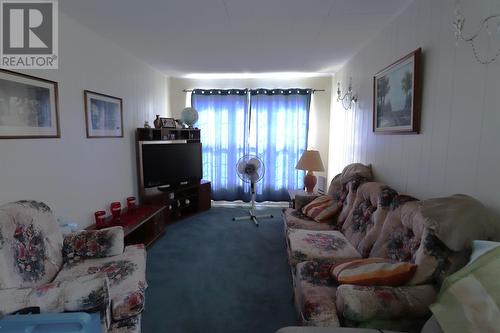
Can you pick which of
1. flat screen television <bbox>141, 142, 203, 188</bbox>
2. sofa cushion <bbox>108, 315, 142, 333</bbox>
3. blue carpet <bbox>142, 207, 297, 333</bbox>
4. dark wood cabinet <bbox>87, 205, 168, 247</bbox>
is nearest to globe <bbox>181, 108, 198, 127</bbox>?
flat screen television <bbox>141, 142, 203, 188</bbox>

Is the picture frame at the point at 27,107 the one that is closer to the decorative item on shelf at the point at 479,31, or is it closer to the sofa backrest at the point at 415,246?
the sofa backrest at the point at 415,246

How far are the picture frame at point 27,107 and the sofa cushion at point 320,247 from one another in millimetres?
2157

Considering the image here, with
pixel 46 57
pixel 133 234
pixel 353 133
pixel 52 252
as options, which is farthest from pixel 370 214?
pixel 46 57

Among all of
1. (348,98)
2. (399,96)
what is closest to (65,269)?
(399,96)

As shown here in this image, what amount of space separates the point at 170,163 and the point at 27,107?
202 centimetres

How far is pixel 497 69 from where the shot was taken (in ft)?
4.04

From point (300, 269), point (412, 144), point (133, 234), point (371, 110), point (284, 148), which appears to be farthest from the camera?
point (284, 148)

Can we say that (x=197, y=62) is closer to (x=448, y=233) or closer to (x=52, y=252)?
(x=52, y=252)

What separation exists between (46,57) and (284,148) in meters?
3.40

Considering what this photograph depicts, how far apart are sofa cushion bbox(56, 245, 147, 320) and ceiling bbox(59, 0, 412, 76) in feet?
6.26

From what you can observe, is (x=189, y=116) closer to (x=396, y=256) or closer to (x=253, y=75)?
(x=253, y=75)

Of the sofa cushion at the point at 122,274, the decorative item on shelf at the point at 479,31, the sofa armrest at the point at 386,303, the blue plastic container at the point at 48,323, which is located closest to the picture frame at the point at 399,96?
the decorative item on shelf at the point at 479,31

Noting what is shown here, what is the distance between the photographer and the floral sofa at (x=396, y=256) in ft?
4.01

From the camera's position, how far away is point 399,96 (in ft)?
6.88
